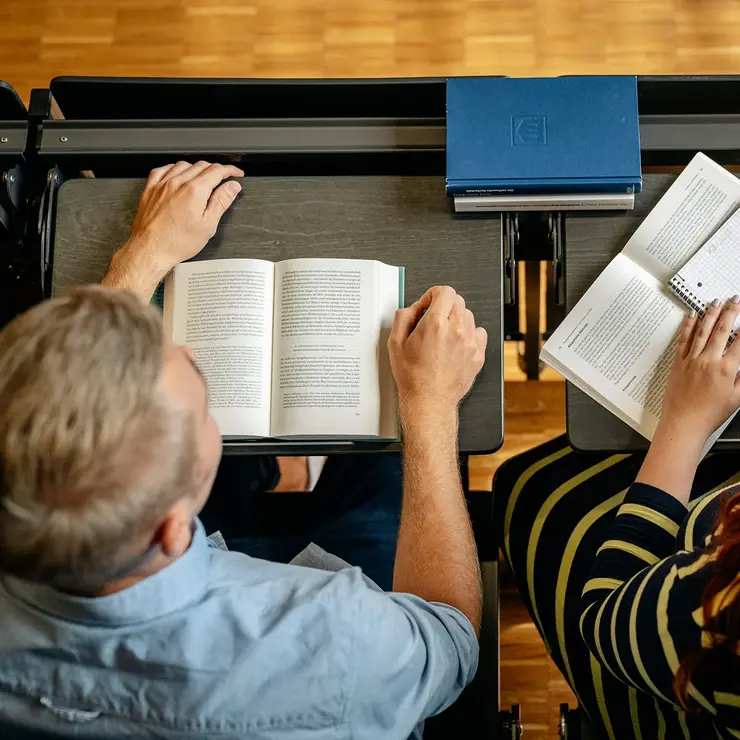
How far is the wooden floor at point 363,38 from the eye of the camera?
7.47 feet

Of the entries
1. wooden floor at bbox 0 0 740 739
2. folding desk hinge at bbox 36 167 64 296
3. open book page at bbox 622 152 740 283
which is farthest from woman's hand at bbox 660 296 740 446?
wooden floor at bbox 0 0 740 739

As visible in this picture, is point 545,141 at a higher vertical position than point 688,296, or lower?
higher

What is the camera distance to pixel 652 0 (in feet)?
7.54

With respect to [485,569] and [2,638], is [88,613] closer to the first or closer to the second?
[2,638]

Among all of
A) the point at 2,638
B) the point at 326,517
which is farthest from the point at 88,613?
the point at 326,517

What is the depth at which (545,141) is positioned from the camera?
1.24 m

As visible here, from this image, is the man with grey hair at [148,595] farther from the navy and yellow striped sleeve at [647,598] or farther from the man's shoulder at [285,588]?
the navy and yellow striped sleeve at [647,598]

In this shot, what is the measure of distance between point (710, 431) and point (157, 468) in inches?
29.5

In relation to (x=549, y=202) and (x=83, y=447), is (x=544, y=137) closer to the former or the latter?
(x=549, y=202)

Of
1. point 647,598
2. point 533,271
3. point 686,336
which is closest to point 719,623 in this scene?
point 647,598

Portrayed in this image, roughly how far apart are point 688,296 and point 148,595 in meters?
0.83

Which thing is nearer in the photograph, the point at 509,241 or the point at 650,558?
the point at 650,558

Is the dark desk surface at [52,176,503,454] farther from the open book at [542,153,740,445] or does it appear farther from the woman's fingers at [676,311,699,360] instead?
the woman's fingers at [676,311,699,360]

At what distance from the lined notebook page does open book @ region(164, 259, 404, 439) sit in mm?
407
